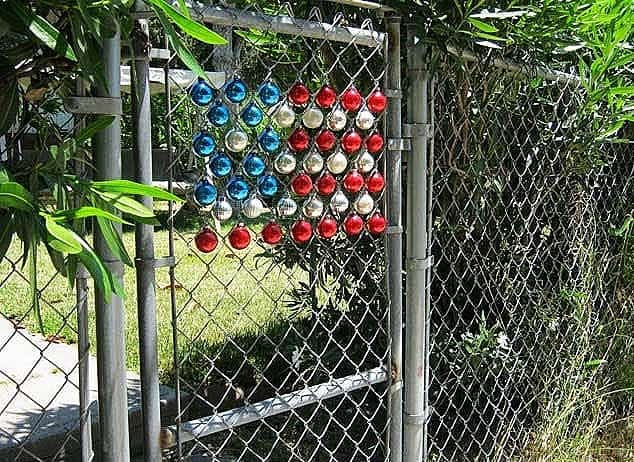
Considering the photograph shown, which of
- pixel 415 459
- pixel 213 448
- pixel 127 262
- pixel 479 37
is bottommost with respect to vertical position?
pixel 213 448

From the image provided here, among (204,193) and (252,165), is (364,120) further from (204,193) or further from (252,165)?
(204,193)

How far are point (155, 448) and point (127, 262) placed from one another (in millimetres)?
568

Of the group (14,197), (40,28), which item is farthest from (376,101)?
(14,197)

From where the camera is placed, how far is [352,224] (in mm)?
2172

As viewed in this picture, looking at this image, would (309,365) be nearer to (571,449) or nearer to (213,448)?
(213,448)

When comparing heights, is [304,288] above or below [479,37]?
below

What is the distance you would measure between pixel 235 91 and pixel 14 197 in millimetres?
729

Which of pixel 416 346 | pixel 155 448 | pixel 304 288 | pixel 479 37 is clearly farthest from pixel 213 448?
pixel 479 37

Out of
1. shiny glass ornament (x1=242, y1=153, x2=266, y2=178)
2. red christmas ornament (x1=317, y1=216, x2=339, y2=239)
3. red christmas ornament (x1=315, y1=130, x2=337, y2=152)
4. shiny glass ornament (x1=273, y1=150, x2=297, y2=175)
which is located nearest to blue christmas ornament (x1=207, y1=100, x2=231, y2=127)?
shiny glass ornament (x1=242, y1=153, x2=266, y2=178)

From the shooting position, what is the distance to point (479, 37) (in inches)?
90.9

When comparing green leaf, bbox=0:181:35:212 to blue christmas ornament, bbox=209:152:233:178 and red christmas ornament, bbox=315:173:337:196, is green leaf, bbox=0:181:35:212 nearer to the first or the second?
blue christmas ornament, bbox=209:152:233:178

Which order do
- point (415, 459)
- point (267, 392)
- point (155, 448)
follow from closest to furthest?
point (155, 448)
point (415, 459)
point (267, 392)

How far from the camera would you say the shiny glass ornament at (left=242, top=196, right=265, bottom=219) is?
187cm

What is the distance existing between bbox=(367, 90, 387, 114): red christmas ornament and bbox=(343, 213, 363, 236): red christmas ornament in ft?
0.97
